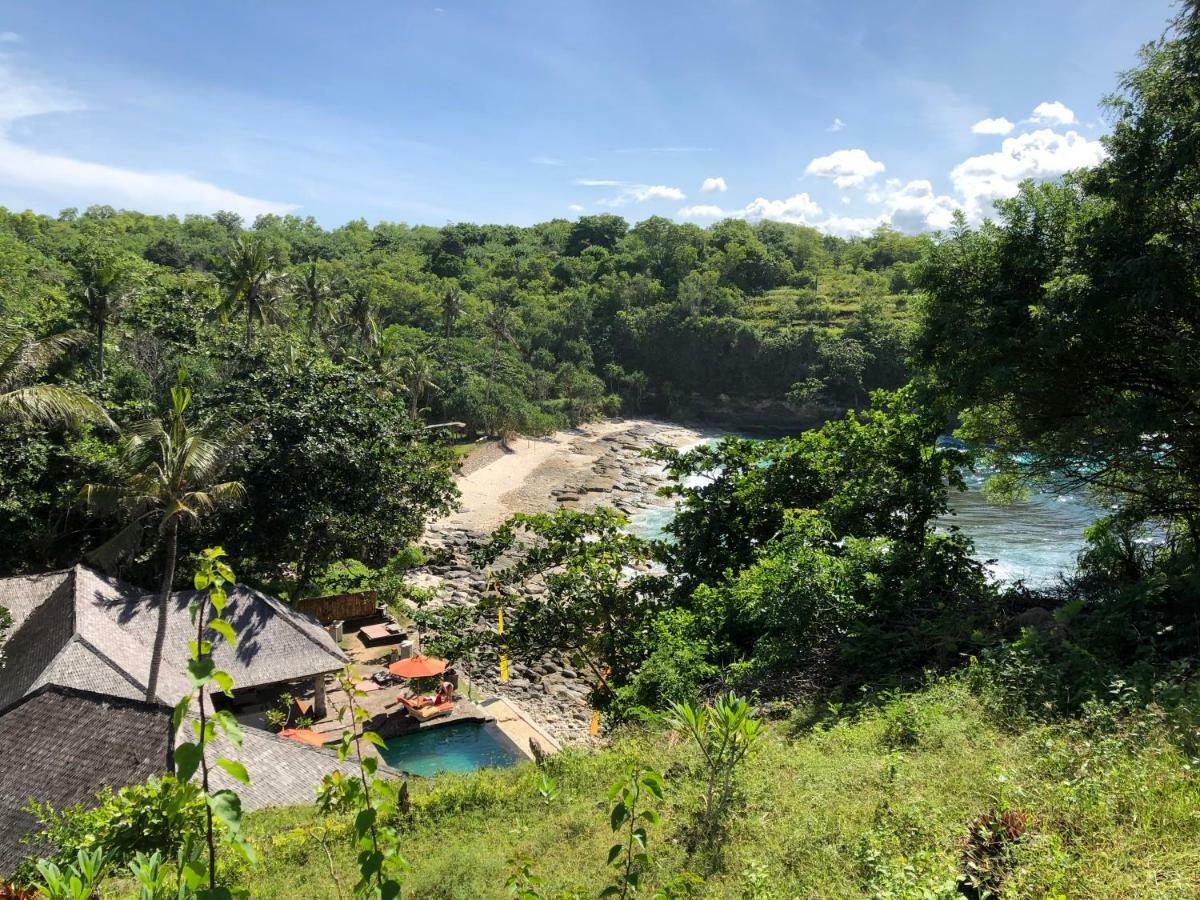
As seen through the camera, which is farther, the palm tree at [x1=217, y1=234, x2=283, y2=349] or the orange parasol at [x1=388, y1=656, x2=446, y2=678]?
the palm tree at [x1=217, y1=234, x2=283, y2=349]

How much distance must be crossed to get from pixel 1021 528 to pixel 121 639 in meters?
30.1

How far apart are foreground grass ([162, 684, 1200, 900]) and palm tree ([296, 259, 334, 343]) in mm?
30566

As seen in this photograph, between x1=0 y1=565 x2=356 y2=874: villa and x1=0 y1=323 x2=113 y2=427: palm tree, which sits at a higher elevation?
x1=0 y1=323 x2=113 y2=427: palm tree

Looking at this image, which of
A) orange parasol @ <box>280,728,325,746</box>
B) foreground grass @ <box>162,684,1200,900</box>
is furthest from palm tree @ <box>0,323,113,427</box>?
foreground grass @ <box>162,684,1200,900</box>

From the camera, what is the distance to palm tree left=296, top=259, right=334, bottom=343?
117 feet

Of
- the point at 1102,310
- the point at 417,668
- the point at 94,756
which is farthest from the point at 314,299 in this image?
the point at 1102,310

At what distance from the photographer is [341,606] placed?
60.0 ft

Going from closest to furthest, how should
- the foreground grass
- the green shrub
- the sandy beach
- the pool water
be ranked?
the green shrub, the foreground grass, the pool water, the sandy beach

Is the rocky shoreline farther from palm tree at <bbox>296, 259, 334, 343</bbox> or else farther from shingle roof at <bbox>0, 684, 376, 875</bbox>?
palm tree at <bbox>296, 259, 334, 343</bbox>

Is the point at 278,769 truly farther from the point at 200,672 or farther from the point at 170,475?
the point at 200,672

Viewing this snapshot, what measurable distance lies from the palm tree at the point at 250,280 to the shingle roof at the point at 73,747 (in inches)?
654

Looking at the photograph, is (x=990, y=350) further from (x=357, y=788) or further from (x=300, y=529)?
(x=300, y=529)

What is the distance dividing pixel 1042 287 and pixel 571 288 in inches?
2744

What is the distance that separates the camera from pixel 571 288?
75938mm
